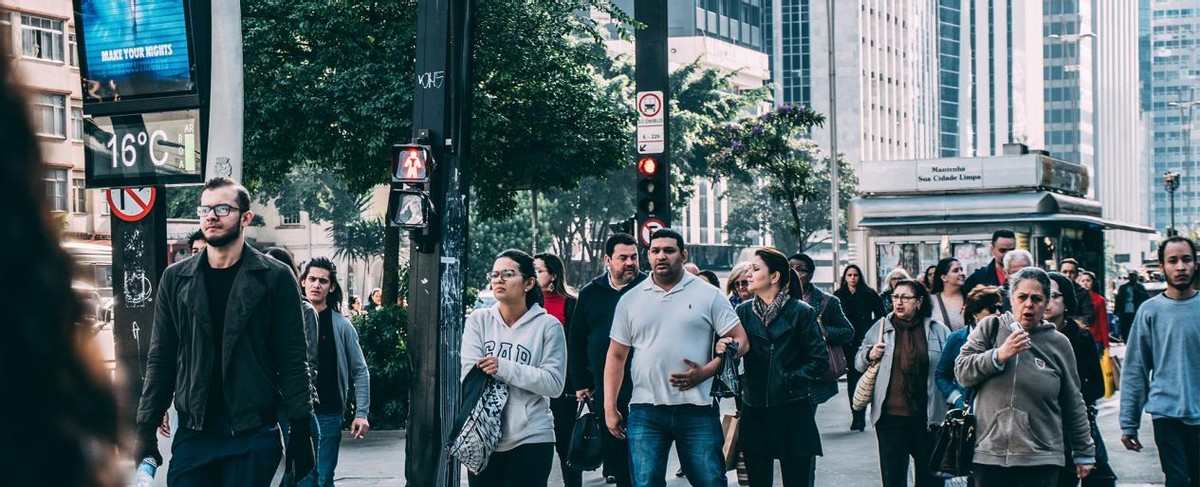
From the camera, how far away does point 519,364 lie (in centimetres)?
708

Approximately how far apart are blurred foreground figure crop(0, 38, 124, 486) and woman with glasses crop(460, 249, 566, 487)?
244 inches

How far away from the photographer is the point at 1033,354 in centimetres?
688

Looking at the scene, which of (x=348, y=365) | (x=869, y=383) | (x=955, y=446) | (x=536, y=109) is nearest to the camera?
(x=955, y=446)

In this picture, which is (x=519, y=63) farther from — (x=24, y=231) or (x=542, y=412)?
(x=24, y=231)

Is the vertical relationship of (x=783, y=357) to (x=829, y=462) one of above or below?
above

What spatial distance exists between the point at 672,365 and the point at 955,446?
1440 mm

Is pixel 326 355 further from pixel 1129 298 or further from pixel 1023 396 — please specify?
pixel 1129 298

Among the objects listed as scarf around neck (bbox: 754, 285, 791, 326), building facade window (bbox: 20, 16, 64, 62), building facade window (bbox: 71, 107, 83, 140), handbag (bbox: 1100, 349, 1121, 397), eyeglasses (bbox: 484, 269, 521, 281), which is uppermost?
building facade window (bbox: 20, 16, 64, 62)

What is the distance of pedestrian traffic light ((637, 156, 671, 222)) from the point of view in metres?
15.7

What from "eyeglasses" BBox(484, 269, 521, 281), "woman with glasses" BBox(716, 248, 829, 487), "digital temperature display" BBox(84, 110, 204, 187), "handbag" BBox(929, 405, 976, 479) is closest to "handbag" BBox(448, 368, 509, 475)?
"eyeglasses" BBox(484, 269, 521, 281)

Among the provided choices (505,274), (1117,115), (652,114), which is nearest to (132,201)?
Result: (505,274)

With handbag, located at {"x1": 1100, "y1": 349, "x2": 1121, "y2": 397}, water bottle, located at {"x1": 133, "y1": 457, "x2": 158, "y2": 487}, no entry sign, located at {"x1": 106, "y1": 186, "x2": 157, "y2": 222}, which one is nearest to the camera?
water bottle, located at {"x1": 133, "y1": 457, "x2": 158, "y2": 487}

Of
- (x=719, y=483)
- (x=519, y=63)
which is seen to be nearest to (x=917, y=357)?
(x=719, y=483)

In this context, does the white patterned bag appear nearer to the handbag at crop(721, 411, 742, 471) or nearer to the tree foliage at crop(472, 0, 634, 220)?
the handbag at crop(721, 411, 742, 471)
